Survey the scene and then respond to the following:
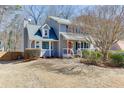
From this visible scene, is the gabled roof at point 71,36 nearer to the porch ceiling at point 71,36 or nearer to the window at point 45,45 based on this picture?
the porch ceiling at point 71,36

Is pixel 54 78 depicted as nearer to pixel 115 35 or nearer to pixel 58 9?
pixel 115 35

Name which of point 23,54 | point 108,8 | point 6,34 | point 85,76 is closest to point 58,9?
point 6,34

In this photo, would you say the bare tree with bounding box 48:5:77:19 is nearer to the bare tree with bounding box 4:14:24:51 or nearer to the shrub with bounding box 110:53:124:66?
the bare tree with bounding box 4:14:24:51

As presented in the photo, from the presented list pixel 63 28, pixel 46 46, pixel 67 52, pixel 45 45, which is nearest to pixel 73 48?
pixel 67 52

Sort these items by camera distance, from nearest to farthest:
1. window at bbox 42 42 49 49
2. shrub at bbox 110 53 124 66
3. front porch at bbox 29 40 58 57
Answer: shrub at bbox 110 53 124 66
front porch at bbox 29 40 58 57
window at bbox 42 42 49 49

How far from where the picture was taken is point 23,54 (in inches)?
933

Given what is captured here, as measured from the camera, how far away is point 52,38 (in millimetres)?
24250

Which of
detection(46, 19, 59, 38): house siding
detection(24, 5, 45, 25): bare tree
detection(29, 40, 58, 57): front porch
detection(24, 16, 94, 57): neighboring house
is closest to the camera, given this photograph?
detection(29, 40, 58, 57): front porch

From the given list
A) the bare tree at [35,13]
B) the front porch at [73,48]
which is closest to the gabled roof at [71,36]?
the front porch at [73,48]

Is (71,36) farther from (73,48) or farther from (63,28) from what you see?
(73,48)

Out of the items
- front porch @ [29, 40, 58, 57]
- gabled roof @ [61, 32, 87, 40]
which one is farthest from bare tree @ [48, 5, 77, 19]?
front porch @ [29, 40, 58, 57]

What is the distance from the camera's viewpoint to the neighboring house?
23.4m

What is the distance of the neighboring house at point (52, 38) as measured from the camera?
23.4 metres
